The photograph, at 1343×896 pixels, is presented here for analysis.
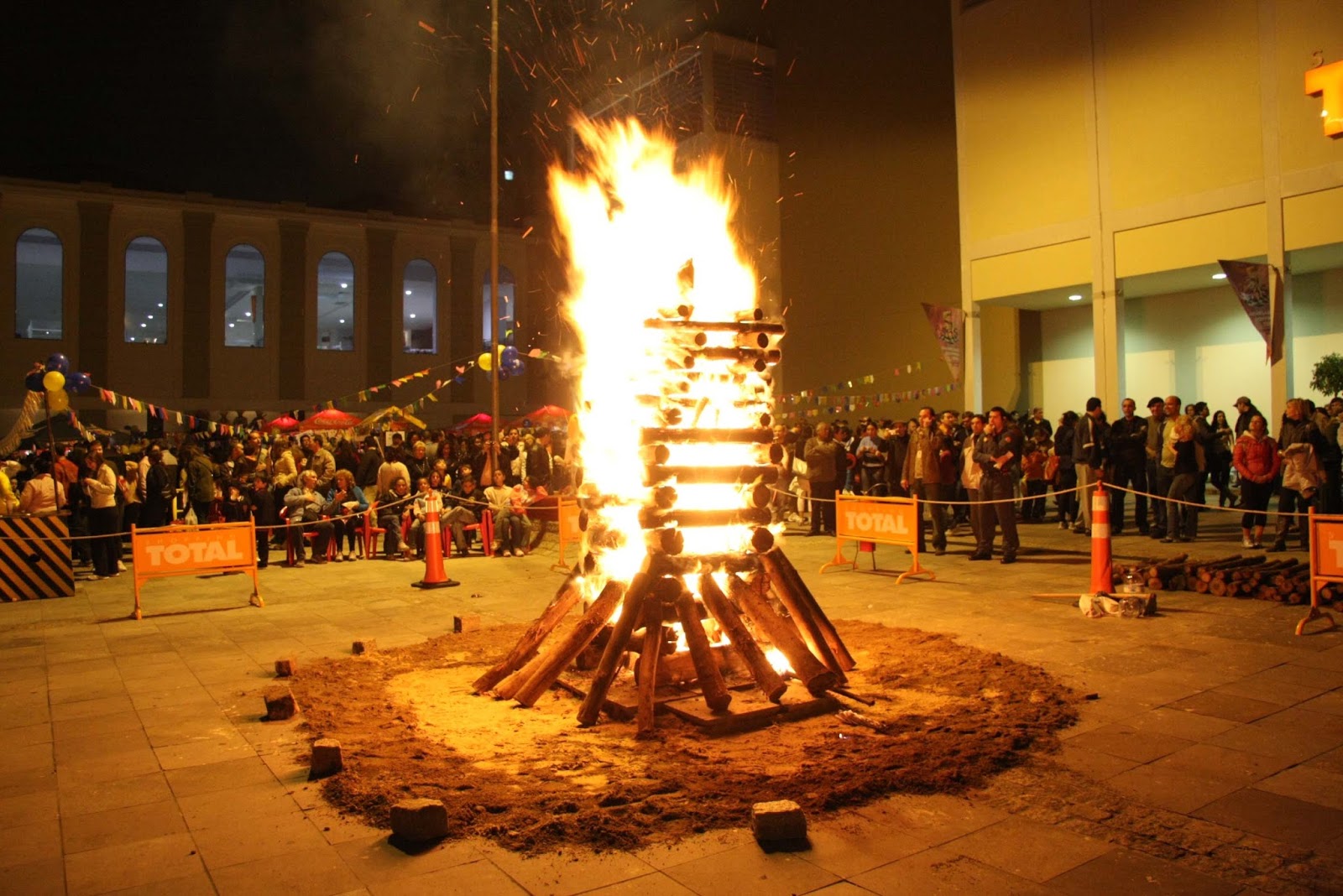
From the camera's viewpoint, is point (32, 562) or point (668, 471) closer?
point (668, 471)

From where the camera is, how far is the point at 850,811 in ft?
14.7

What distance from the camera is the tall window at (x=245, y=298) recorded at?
38188 millimetres

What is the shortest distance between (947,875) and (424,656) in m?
5.37

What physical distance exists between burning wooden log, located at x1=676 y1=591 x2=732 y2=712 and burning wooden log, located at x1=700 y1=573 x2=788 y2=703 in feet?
0.49

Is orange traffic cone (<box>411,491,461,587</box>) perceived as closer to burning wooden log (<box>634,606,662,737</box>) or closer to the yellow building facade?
burning wooden log (<box>634,606,662,737</box>)

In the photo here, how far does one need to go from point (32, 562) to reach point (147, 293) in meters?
28.2

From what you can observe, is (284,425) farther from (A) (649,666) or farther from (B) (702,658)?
(B) (702,658)

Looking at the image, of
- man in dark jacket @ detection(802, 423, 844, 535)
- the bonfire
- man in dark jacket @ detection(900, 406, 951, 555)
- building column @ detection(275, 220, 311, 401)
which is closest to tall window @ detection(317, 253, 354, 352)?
building column @ detection(275, 220, 311, 401)

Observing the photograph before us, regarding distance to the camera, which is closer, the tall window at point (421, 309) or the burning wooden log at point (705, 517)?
the burning wooden log at point (705, 517)

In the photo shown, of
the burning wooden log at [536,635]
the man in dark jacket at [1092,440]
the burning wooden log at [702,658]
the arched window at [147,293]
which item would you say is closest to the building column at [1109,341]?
the man in dark jacket at [1092,440]

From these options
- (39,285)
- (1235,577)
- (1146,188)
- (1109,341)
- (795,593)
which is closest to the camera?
(795,593)

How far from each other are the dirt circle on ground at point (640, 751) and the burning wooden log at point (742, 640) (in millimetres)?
264

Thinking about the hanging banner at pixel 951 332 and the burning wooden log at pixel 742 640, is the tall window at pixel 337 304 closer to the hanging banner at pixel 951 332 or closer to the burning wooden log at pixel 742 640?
the hanging banner at pixel 951 332

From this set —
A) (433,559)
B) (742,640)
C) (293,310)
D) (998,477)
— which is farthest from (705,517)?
(293,310)
